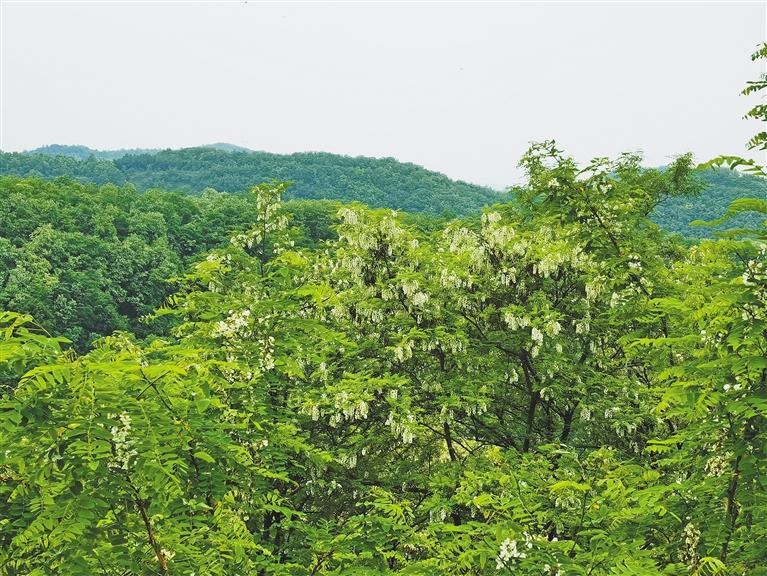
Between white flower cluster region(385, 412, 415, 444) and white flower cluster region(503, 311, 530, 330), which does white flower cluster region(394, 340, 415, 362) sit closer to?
white flower cluster region(385, 412, 415, 444)

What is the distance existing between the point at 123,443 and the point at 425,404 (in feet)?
28.4

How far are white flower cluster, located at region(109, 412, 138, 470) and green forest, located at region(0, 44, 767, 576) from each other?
19 mm

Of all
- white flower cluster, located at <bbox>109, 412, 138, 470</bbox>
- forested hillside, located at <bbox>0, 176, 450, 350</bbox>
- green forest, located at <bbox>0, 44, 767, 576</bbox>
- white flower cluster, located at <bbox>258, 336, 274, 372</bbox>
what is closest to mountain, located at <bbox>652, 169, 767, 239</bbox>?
forested hillside, located at <bbox>0, 176, 450, 350</bbox>

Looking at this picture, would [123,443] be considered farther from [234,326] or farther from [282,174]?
[282,174]

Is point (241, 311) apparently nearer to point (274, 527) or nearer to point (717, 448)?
point (274, 527)

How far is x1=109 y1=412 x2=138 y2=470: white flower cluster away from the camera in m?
3.68

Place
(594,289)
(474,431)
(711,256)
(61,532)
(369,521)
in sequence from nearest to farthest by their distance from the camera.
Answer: (61,532), (369,521), (711,256), (594,289), (474,431)

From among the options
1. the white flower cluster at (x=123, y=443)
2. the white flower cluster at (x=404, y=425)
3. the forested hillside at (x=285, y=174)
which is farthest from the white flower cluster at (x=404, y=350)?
the forested hillside at (x=285, y=174)

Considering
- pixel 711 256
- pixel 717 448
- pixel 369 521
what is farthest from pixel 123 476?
pixel 711 256

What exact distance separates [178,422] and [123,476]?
0.54m

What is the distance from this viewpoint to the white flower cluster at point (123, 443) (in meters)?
3.68

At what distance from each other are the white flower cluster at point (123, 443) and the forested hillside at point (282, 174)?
90.2 m

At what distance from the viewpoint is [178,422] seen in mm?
4277

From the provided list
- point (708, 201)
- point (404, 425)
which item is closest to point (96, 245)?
point (708, 201)
